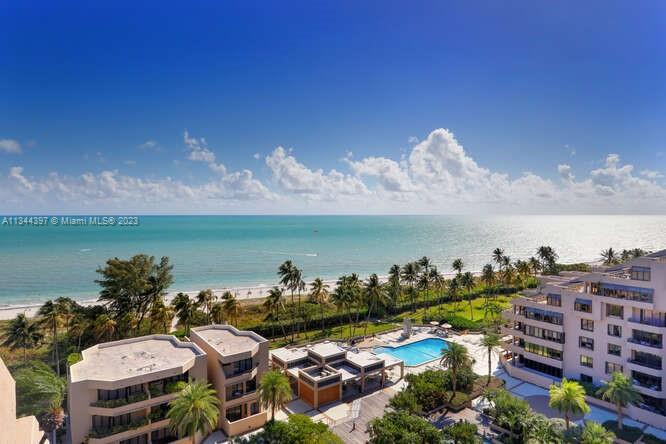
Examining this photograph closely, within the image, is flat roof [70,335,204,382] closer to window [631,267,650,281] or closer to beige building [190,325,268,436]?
beige building [190,325,268,436]

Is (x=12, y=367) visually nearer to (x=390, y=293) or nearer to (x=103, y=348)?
(x=103, y=348)

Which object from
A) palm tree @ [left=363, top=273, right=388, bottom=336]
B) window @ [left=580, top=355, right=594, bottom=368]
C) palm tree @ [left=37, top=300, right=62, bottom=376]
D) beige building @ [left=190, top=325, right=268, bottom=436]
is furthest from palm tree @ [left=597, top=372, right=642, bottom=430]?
palm tree @ [left=37, top=300, right=62, bottom=376]

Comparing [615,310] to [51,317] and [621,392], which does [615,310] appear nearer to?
[621,392]

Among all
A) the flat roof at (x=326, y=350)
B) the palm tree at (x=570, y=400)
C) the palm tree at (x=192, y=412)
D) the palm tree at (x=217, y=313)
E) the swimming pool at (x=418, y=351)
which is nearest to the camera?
the palm tree at (x=192, y=412)

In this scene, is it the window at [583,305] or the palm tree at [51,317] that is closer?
the window at [583,305]

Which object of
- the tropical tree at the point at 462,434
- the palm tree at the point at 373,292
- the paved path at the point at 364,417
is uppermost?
the palm tree at the point at 373,292

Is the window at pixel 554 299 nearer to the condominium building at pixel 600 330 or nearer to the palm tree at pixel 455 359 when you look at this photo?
the condominium building at pixel 600 330

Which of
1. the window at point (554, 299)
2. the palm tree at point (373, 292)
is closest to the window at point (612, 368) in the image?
the window at point (554, 299)
